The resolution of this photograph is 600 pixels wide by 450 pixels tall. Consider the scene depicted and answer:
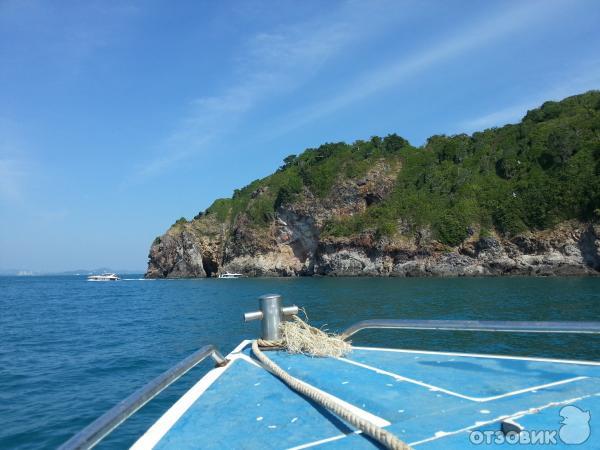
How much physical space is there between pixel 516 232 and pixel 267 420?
74630 mm

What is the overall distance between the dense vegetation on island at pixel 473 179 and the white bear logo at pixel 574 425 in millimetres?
70730

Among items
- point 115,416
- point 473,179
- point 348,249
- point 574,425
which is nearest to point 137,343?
point 115,416

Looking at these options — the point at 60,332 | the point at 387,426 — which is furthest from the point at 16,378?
the point at 387,426

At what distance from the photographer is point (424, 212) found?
82.4 meters

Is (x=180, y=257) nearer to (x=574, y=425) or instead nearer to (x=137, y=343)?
(x=137, y=343)

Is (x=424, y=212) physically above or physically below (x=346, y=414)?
above

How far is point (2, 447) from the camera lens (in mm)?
7406

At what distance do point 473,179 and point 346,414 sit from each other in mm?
90865

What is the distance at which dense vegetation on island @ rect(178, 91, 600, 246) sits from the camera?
70.2 m

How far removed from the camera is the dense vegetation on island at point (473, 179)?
70188mm

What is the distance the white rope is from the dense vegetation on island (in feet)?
233

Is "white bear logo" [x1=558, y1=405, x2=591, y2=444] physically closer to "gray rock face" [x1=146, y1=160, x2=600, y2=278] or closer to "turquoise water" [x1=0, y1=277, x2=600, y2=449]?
"turquoise water" [x1=0, y1=277, x2=600, y2=449]

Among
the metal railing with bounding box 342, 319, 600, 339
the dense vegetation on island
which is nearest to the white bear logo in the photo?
the metal railing with bounding box 342, 319, 600, 339

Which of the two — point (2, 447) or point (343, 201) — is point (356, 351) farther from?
point (343, 201)
